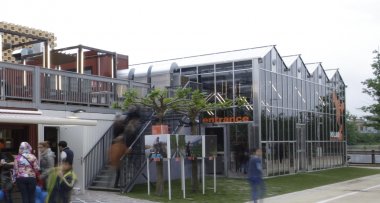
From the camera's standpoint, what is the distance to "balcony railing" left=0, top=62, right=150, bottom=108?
15.7 m

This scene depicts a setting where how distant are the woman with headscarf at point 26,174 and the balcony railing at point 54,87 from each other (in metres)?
4.41

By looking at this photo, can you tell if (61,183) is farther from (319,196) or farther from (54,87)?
(319,196)

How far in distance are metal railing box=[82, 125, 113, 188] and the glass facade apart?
6.08 meters

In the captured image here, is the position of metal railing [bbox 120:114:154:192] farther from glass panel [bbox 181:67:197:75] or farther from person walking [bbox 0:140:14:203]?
glass panel [bbox 181:67:197:75]

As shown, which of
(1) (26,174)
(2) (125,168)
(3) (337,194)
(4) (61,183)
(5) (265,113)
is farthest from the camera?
(5) (265,113)

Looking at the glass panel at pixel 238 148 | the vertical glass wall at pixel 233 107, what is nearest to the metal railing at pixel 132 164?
the vertical glass wall at pixel 233 107

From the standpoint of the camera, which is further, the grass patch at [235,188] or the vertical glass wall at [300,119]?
the vertical glass wall at [300,119]

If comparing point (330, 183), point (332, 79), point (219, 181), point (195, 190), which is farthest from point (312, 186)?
point (332, 79)

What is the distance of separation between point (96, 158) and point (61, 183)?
802cm

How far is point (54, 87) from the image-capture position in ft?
56.4

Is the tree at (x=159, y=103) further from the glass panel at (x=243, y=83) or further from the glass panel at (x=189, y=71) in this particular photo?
the glass panel at (x=189, y=71)

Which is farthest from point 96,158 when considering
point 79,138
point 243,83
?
point 243,83

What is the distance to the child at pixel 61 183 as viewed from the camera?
10.6 meters

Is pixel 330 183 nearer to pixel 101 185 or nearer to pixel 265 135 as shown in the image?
pixel 265 135
